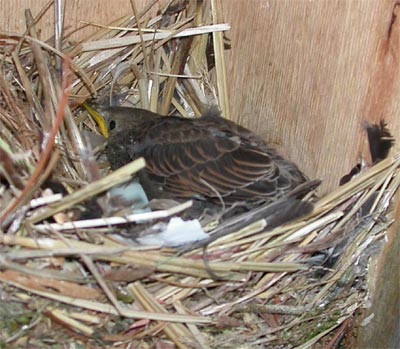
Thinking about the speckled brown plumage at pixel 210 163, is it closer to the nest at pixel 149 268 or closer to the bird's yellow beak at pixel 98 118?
the nest at pixel 149 268

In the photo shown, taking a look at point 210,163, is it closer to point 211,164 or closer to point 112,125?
point 211,164

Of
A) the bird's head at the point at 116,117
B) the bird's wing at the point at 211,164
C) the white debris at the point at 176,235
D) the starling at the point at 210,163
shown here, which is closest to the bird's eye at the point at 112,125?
the bird's head at the point at 116,117

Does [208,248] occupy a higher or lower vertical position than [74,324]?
higher

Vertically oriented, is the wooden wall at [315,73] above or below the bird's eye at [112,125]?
above

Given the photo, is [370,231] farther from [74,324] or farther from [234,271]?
[74,324]

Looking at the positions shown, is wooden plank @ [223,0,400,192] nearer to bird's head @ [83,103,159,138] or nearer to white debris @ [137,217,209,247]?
bird's head @ [83,103,159,138]

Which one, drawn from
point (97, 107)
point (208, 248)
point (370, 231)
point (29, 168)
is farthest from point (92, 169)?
point (97, 107)

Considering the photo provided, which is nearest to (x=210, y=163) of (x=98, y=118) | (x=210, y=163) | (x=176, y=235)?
(x=210, y=163)
